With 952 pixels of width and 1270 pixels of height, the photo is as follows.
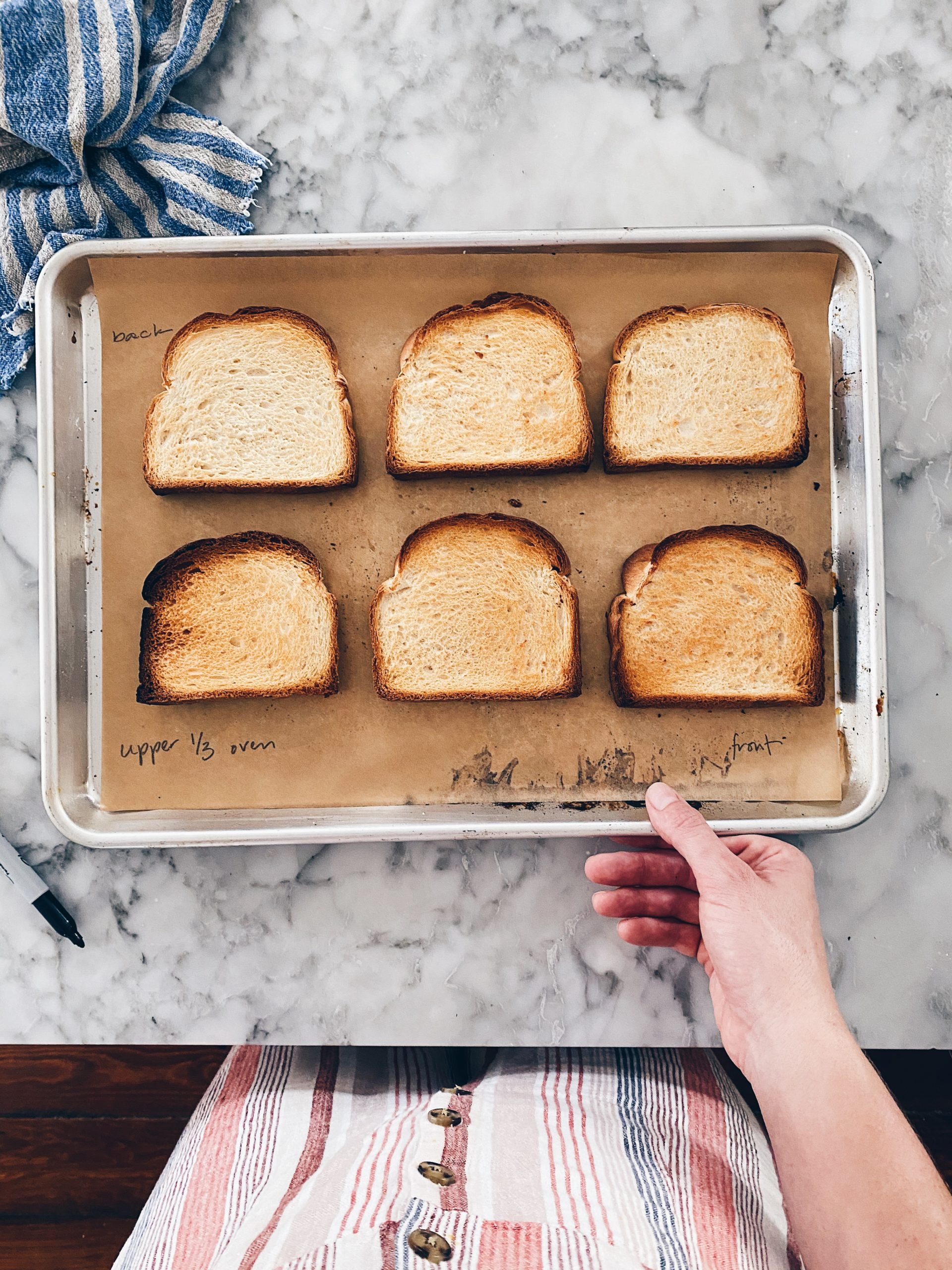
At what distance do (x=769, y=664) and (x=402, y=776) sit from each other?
67cm

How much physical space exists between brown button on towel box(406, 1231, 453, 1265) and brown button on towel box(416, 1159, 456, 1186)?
0.14 metres

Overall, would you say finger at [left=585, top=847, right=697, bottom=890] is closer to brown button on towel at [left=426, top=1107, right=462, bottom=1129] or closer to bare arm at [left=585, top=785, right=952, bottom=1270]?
bare arm at [left=585, top=785, right=952, bottom=1270]

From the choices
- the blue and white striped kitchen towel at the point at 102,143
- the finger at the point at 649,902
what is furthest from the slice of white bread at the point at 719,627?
the blue and white striped kitchen towel at the point at 102,143

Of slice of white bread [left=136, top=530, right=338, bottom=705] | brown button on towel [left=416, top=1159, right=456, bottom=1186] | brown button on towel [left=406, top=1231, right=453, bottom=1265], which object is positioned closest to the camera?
brown button on towel [left=406, top=1231, right=453, bottom=1265]

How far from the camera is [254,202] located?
1626 millimetres

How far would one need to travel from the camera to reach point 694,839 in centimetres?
134

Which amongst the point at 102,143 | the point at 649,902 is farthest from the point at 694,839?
the point at 102,143

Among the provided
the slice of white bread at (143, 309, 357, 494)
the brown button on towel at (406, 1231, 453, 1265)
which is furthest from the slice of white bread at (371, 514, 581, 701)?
the brown button on towel at (406, 1231, 453, 1265)

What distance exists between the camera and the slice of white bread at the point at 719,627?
1.50m

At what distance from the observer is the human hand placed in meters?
1.32

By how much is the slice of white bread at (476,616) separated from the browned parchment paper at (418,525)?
0.05 metres

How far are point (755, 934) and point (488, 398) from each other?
98 centimetres

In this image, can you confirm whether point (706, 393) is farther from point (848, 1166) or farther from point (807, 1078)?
point (848, 1166)

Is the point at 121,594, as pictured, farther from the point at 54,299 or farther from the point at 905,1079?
the point at 905,1079
